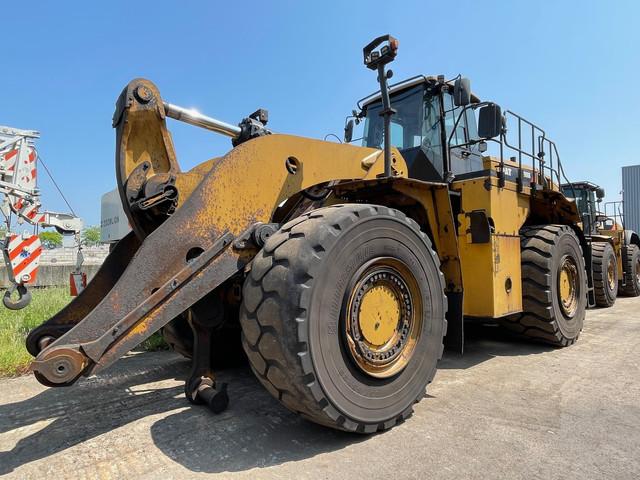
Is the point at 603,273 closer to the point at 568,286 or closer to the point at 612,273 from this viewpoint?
the point at 612,273

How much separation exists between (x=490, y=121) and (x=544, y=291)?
6.38 feet

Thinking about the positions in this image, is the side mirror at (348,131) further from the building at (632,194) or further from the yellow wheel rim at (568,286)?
the building at (632,194)

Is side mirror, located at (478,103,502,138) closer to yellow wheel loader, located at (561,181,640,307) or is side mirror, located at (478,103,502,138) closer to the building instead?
yellow wheel loader, located at (561,181,640,307)

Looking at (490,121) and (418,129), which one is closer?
(490,121)

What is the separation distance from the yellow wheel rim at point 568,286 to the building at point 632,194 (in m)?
28.1

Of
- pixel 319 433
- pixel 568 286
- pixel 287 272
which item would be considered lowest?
pixel 319 433

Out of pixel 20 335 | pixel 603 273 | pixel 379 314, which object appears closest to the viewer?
pixel 379 314

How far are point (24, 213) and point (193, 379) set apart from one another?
24.3ft

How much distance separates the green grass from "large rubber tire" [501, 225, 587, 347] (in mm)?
4292

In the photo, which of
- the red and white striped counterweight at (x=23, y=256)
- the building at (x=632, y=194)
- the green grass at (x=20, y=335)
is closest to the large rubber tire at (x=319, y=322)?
the green grass at (x=20, y=335)

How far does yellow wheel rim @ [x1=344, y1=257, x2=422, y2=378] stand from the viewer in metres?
2.63

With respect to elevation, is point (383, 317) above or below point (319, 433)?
above

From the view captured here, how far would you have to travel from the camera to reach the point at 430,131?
16.1 ft

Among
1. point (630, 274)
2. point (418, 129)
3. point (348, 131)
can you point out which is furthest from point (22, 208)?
point (630, 274)
